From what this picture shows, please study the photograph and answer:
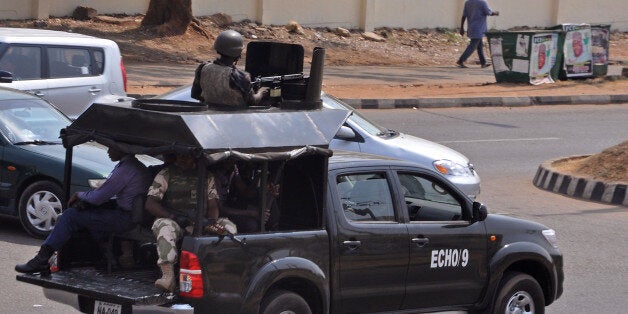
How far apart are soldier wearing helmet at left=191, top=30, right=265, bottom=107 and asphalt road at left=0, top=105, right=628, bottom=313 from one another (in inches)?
80.3

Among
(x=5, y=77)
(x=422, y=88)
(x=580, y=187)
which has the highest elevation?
(x=5, y=77)

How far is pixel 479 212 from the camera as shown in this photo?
7781mm

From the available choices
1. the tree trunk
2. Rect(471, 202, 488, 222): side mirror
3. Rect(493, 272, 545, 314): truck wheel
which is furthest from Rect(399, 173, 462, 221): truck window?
the tree trunk

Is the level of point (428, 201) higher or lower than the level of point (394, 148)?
higher

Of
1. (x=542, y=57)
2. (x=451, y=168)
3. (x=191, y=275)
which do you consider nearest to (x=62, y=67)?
(x=451, y=168)

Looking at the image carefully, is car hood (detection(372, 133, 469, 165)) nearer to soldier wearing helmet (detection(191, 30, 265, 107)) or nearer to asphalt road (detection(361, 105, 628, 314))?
asphalt road (detection(361, 105, 628, 314))

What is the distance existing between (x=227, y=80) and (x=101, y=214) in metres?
1.36

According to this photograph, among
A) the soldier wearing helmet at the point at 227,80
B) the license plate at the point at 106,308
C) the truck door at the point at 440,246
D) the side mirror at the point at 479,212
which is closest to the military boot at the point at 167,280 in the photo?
the license plate at the point at 106,308

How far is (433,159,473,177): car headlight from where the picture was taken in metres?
12.4

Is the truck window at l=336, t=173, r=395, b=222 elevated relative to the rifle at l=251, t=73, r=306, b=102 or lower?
lower

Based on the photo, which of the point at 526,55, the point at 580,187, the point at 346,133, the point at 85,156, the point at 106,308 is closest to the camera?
the point at 106,308

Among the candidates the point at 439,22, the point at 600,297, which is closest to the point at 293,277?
the point at 600,297

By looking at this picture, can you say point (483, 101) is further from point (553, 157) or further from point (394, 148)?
A: point (394, 148)

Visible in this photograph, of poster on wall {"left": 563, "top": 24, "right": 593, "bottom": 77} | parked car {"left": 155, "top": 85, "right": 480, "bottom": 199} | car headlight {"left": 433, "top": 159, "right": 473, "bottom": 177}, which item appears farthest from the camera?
poster on wall {"left": 563, "top": 24, "right": 593, "bottom": 77}
